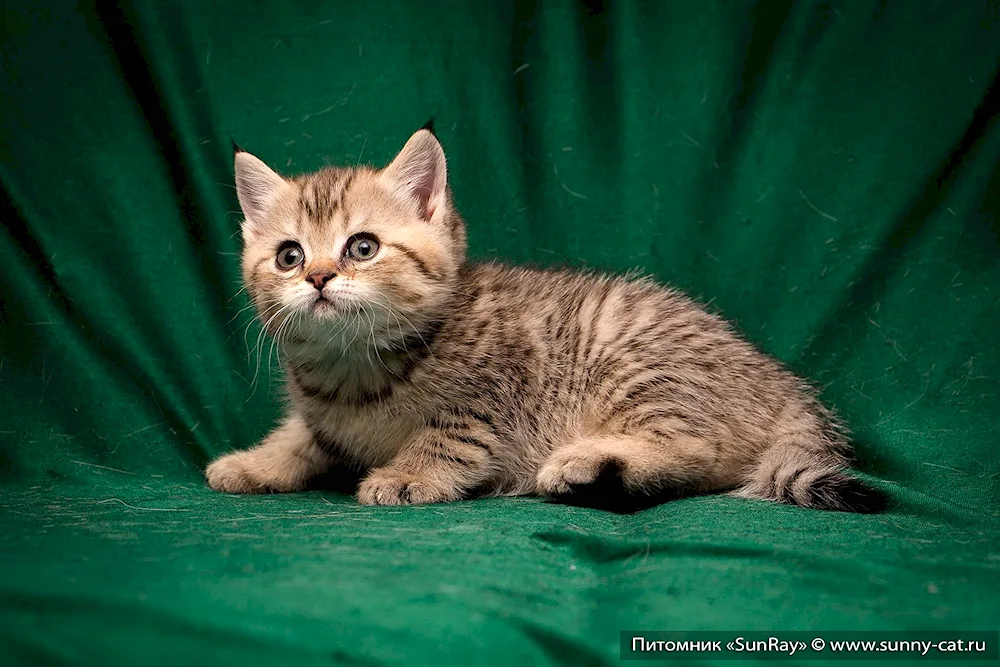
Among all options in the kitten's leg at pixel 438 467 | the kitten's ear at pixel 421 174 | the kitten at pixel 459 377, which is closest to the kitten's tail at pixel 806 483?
the kitten at pixel 459 377

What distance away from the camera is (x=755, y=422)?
1681 millimetres

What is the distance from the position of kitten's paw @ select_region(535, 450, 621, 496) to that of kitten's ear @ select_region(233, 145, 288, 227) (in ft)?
2.47

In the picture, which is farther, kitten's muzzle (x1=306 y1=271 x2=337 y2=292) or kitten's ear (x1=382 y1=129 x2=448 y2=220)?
kitten's ear (x1=382 y1=129 x2=448 y2=220)

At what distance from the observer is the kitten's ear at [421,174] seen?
5.46 feet

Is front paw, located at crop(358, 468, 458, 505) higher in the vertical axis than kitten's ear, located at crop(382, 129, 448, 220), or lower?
lower

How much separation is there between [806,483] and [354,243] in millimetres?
910

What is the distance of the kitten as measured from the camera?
1574mm

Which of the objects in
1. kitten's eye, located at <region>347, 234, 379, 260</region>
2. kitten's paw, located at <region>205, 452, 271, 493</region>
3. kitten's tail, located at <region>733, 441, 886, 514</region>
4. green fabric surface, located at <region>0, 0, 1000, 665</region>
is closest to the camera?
kitten's tail, located at <region>733, 441, 886, 514</region>

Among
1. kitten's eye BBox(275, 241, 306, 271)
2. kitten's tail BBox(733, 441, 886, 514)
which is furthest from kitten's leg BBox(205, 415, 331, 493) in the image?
kitten's tail BBox(733, 441, 886, 514)

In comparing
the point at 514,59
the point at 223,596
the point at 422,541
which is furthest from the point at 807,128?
the point at 223,596

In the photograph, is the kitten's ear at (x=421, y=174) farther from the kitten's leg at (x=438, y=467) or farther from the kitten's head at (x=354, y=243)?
the kitten's leg at (x=438, y=467)

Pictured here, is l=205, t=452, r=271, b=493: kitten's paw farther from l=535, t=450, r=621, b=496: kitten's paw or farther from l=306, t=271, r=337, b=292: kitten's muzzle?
l=535, t=450, r=621, b=496: kitten's paw

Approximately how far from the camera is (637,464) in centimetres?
155

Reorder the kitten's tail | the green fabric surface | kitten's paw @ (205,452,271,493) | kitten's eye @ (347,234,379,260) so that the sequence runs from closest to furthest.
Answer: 1. the kitten's tail
2. kitten's eye @ (347,234,379,260)
3. kitten's paw @ (205,452,271,493)
4. the green fabric surface
